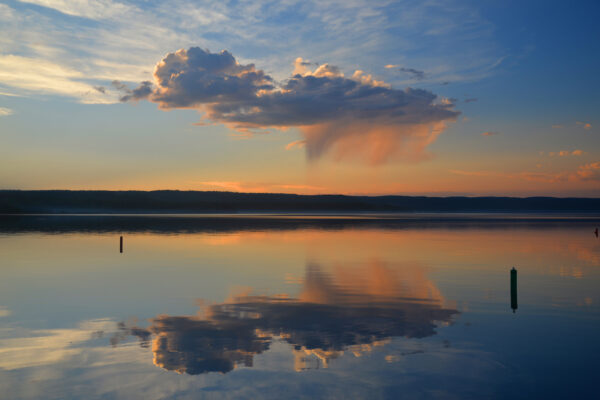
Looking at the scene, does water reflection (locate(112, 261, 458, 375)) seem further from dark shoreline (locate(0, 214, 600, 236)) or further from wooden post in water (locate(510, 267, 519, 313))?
dark shoreline (locate(0, 214, 600, 236))

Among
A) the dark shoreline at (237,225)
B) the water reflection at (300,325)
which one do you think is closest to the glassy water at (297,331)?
the water reflection at (300,325)

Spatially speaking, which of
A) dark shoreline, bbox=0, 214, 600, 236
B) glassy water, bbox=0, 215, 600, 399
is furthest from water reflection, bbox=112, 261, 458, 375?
dark shoreline, bbox=0, 214, 600, 236

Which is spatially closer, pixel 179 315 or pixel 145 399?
pixel 145 399

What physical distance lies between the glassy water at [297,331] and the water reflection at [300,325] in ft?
0.23

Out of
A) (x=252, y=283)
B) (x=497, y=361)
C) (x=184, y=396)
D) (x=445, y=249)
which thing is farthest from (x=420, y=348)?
(x=445, y=249)

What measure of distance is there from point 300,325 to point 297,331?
2.71 feet

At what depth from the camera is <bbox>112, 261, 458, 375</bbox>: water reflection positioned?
12.6m

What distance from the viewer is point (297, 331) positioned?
49.6ft

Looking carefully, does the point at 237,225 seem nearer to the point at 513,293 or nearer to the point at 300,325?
the point at 513,293

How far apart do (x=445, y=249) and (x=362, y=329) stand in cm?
2930

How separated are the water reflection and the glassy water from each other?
0.23ft

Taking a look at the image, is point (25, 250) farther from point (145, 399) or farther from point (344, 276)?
point (145, 399)

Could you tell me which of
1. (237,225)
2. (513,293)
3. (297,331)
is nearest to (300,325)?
(297,331)

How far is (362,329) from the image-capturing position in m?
15.3
